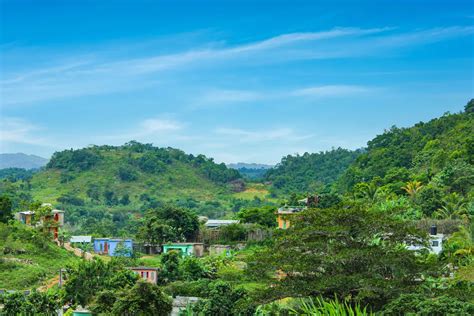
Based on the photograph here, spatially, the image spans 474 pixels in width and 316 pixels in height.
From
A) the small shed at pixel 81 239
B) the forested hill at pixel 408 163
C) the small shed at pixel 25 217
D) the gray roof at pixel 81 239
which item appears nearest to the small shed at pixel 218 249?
the small shed at pixel 81 239

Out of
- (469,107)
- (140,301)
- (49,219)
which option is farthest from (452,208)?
(469,107)

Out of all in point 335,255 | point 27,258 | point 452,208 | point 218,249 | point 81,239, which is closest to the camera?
point 335,255

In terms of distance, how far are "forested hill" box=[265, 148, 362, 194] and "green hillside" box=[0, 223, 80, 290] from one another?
4161 cm

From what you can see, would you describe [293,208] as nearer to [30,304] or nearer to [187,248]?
[187,248]

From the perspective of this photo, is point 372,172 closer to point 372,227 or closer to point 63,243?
point 63,243

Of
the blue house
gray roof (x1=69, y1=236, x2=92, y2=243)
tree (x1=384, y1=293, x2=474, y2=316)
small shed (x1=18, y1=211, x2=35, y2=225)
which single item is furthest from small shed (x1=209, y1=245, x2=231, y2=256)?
tree (x1=384, y1=293, x2=474, y2=316)

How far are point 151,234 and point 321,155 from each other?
5015 cm

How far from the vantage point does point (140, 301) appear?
75.9 ft

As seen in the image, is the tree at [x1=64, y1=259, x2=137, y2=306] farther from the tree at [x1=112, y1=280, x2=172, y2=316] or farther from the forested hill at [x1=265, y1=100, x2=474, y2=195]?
the forested hill at [x1=265, y1=100, x2=474, y2=195]

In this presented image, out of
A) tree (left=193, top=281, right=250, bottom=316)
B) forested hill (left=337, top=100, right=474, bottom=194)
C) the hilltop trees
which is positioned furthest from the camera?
forested hill (left=337, top=100, right=474, bottom=194)

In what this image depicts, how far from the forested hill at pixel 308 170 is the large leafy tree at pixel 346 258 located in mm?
52280

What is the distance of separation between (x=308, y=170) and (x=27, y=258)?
51866 millimetres

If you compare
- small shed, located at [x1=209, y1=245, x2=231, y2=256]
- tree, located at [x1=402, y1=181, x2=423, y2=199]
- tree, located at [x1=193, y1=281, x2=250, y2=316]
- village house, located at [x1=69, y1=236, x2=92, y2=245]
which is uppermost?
tree, located at [x1=402, y1=181, x2=423, y2=199]

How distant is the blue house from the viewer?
3962 centimetres
